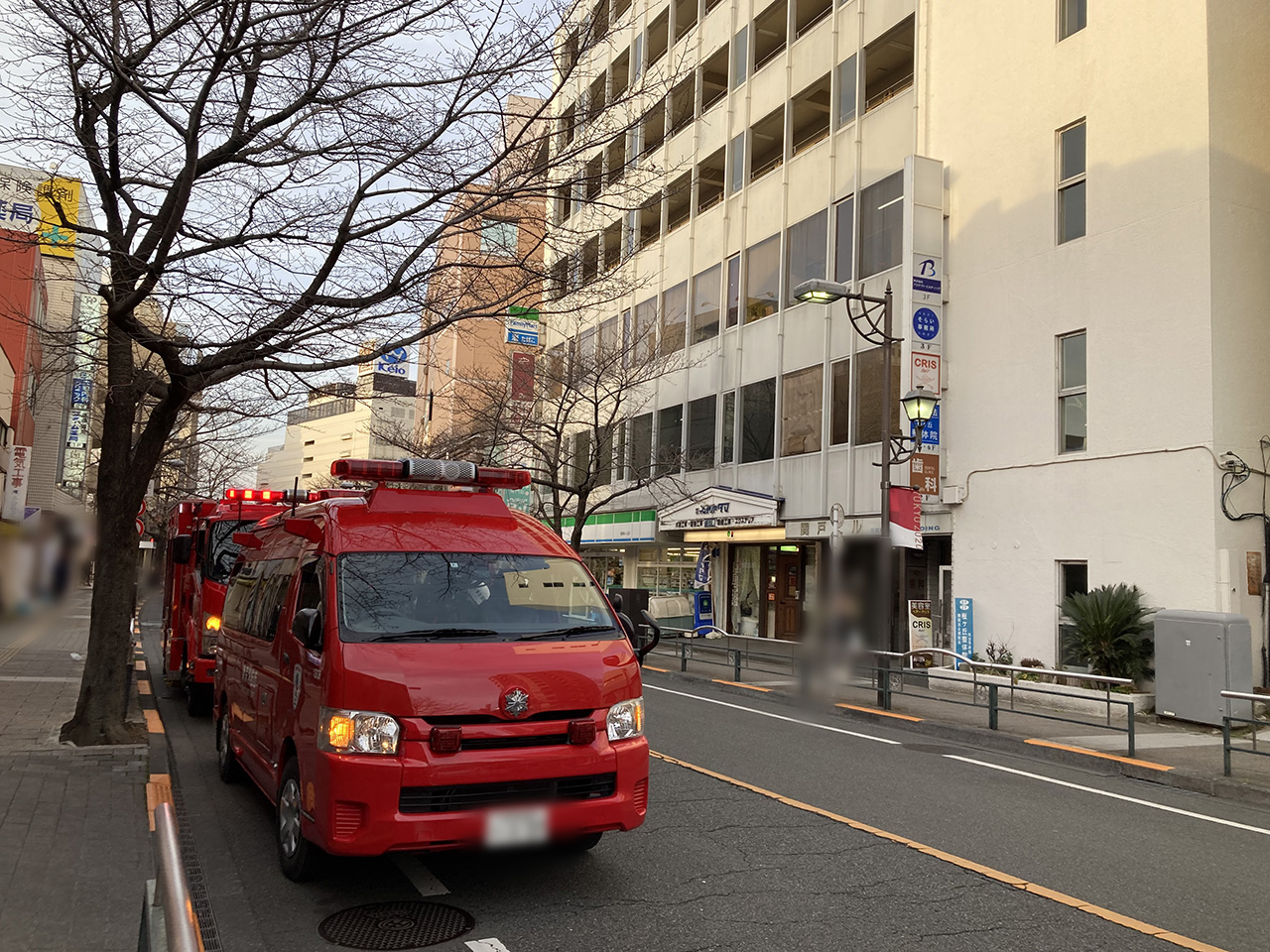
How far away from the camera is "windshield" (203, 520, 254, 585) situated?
12.0m

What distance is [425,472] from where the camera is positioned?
22.1 ft

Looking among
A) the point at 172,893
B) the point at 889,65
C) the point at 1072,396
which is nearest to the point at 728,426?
the point at 889,65

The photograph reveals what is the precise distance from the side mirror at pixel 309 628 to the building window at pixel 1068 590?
13.4 meters

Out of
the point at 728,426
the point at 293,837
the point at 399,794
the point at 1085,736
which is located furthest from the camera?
the point at 728,426

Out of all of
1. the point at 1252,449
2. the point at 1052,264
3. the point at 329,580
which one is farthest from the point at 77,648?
the point at 1252,449

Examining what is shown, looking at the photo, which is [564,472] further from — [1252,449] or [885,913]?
[885,913]

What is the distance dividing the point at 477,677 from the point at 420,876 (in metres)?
1.45

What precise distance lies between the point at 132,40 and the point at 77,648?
49.2 feet

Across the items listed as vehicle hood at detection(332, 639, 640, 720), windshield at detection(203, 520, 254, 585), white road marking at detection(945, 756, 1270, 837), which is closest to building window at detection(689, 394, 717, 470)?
windshield at detection(203, 520, 254, 585)

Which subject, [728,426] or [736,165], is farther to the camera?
[736,165]

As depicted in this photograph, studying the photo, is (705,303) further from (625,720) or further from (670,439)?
(625,720)

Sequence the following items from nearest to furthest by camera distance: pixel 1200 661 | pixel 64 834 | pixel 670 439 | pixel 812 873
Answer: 1. pixel 812 873
2. pixel 64 834
3. pixel 1200 661
4. pixel 670 439

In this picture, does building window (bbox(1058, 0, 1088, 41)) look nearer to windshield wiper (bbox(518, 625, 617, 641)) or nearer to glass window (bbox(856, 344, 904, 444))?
glass window (bbox(856, 344, 904, 444))

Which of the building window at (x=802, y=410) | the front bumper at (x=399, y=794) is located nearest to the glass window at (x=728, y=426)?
the building window at (x=802, y=410)
